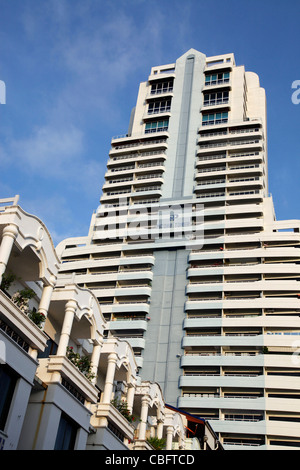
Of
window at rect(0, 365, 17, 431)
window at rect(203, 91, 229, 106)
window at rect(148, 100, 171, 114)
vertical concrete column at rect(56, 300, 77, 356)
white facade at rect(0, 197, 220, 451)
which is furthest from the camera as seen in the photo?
window at rect(148, 100, 171, 114)

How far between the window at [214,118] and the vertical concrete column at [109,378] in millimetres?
76200

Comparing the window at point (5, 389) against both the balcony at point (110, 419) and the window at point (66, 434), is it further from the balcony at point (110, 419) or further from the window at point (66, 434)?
the balcony at point (110, 419)

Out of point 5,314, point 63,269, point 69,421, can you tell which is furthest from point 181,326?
point 5,314

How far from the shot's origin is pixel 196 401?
75500mm

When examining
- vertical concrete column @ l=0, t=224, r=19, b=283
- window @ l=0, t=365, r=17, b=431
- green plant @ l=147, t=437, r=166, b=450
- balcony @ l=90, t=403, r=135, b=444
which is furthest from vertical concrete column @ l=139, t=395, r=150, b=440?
vertical concrete column @ l=0, t=224, r=19, b=283

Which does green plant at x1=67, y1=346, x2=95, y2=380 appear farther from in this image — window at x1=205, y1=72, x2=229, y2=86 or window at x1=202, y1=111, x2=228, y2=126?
window at x1=205, y1=72, x2=229, y2=86

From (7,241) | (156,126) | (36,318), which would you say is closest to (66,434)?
(36,318)

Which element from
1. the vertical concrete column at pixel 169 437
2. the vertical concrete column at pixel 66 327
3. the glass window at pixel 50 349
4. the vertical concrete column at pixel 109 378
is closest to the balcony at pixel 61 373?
the vertical concrete column at pixel 66 327

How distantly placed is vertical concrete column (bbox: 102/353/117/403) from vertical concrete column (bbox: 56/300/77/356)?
4941mm

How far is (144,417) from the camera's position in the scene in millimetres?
36656

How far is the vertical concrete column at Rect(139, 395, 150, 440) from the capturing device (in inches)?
1430

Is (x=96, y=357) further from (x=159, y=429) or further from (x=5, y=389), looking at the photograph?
(x=159, y=429)
